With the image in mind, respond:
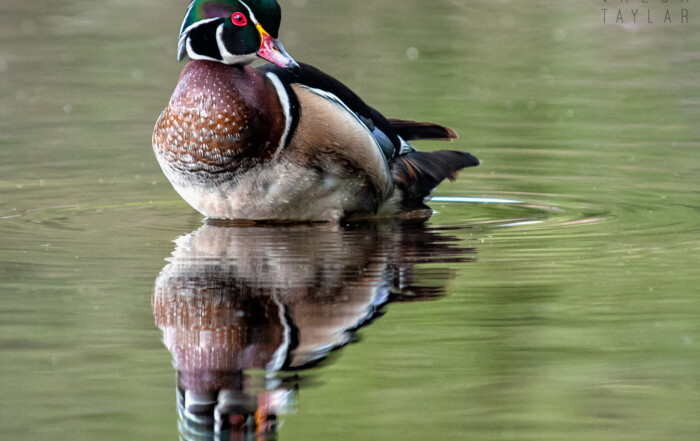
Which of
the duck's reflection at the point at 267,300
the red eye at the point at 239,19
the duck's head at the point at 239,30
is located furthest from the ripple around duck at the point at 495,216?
the red eye at the point at 239,19

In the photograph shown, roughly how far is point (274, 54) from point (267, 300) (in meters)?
2.01

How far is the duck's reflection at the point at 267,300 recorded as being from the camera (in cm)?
393

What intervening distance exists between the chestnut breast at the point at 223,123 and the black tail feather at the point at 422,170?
3.73 feet

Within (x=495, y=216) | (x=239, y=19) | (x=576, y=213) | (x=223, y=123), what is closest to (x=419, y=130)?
(x=495, y=216)

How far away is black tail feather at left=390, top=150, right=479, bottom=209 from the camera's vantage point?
7664 mm

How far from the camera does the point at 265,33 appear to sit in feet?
22.4

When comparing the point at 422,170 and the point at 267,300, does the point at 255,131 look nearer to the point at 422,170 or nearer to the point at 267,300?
the point at 422,170

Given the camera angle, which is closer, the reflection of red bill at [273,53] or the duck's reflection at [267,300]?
the duck's reflection at [267,300]

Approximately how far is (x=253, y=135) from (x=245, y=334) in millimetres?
2212

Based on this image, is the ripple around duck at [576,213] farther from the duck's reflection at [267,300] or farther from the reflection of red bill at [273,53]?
the reflection of red bill at [273,53]

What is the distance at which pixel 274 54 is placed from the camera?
6789mm

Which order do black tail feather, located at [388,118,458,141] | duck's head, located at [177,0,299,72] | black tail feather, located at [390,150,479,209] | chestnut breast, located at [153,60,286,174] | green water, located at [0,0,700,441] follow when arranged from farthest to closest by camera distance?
black tail feather, located at [388,118,458,141], black tail feather, located at [390,150,479,209], duck's head, located at [177,0,299,72], chestnut breast, located at [153,60,286,174], green water, located at [0,0,700,441]

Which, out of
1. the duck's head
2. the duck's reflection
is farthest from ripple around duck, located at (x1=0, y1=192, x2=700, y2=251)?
the duck's head

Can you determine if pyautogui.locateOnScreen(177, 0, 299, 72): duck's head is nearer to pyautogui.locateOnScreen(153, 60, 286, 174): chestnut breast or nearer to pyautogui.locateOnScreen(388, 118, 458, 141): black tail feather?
pyautogui.locateOnScreen(153, 60, 286, 174): chestnut breast
